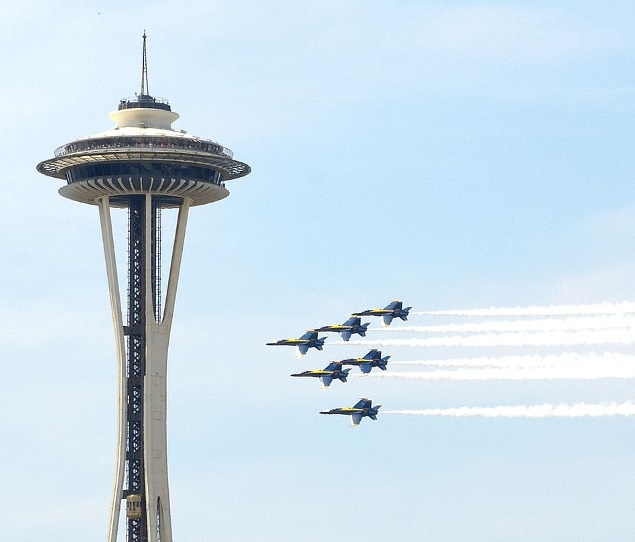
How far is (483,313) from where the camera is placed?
199375 mm

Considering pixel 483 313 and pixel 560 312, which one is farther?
pixel 483 313

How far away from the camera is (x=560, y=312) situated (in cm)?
17788

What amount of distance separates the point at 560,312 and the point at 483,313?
72.8 feet
